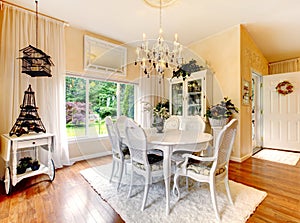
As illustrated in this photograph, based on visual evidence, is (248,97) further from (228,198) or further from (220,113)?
(228,198)

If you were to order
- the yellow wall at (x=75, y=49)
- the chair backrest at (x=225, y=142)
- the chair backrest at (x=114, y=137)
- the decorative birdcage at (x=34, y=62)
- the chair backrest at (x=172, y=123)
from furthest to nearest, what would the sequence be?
the yellow wall at (x=75, y=49)
the chair backrest at (x=172, y=123)
the decorative birdcage at (x=34, y=62)
the chair backrest at (x=114, y=137)
the chair backrest at (x=225, y=142)

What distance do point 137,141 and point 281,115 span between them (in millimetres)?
4437

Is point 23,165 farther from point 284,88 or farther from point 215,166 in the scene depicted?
point 284,88

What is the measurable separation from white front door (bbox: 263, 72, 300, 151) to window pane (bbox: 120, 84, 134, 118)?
370 cm

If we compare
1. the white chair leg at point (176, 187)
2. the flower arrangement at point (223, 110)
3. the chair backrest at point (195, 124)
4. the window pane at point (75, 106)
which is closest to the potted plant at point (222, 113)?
the flower arrangement at point (223, 110)

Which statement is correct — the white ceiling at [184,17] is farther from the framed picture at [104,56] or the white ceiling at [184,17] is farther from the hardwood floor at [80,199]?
the hardwood floor at [80,199]

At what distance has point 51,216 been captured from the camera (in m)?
1.66

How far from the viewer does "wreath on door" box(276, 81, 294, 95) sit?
4203 millimetres

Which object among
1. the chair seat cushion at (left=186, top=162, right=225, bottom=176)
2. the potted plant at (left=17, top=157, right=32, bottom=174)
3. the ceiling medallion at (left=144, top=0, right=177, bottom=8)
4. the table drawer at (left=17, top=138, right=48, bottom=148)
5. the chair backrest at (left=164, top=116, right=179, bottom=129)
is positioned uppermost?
the ceiling medallion at (left=144, top=0, right=177, bottom=8)

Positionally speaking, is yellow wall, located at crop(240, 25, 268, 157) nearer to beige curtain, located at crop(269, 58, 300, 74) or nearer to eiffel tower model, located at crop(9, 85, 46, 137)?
beige curtain, located at crop(269, 58, 300, 74)

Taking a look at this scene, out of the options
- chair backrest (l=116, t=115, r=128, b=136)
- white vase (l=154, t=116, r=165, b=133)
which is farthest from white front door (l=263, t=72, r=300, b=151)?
chair backrest (l=116, t=115, r=128, b=136)

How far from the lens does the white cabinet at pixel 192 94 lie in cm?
354

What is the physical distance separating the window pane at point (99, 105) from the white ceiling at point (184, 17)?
1.18 meters

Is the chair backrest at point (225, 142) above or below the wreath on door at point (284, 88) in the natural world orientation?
below
